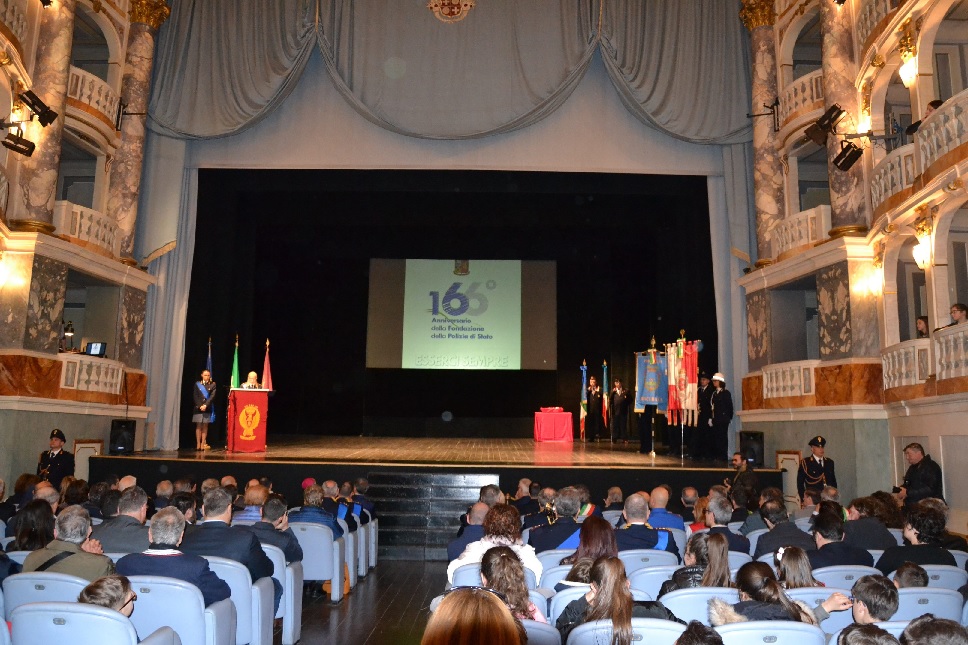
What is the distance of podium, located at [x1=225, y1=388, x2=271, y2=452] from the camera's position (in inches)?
521

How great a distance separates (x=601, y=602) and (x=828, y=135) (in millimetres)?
10523

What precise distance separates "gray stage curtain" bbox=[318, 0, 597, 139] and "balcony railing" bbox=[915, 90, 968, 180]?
6033mm

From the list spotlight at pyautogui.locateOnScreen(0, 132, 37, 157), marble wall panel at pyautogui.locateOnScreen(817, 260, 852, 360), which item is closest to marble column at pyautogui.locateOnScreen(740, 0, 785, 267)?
marble wall panel at pyautogui.locateOnScreen(817, 260, 852, 360)

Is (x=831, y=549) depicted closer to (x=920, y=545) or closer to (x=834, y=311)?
(x=920, y=545)

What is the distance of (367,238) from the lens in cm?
2006

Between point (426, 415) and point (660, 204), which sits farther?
point (426, 415)

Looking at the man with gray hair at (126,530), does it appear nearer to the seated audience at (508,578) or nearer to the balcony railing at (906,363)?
the seated audience at (508,578)

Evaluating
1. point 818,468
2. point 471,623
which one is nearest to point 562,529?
point 471,623

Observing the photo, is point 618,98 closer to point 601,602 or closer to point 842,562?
point 842,562

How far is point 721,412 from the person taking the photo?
1327 cm

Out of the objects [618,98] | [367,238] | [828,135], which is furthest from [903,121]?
[367,238]

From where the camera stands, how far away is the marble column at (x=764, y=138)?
46.2 ft

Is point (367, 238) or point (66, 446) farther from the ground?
point (367, 238)

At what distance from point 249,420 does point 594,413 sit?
9.66m
